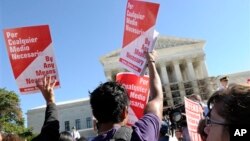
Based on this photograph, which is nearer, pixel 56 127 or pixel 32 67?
pixel 56 127

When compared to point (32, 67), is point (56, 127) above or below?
below

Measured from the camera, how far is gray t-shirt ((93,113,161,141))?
99.5 inches

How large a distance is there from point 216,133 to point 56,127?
1314mm

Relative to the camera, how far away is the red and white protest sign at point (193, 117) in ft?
16.7

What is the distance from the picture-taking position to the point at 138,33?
17.0ft

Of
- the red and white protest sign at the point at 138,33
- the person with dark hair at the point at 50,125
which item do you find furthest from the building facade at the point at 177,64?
the person with dark hair at the point at 50,125

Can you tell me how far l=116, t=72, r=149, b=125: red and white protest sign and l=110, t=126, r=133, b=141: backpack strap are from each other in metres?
2.89

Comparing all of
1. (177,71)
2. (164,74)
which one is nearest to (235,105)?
A: (164,74)

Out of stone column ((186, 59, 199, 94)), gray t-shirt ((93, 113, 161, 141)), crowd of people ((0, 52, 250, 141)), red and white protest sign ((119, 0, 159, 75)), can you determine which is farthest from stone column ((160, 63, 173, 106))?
gray t-shirt ((93, 113, 161, 141))

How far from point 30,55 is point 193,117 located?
236 centimetres

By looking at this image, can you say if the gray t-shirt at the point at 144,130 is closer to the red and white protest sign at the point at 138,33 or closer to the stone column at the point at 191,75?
the red and white protest sign at the point at 138,33

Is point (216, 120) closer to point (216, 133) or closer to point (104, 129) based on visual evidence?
point (216, 133)

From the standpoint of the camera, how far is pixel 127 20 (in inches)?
213

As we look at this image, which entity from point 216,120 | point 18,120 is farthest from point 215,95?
point 18,120
